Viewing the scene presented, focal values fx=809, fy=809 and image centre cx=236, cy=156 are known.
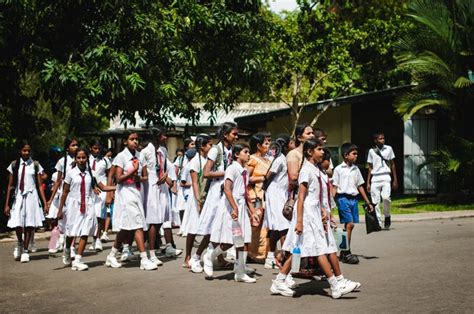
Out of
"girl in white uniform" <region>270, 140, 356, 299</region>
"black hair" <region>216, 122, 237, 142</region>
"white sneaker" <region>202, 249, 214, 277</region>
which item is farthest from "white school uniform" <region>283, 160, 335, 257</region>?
"black hair" <region>216, 122, 237, 142</region>

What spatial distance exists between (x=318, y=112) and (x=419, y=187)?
19.3ft

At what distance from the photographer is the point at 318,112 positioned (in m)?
30.6

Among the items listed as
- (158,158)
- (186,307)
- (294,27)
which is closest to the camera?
(186,307)

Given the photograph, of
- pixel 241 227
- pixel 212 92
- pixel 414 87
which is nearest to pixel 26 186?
pixel 241 227

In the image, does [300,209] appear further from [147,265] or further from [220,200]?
[147,265]

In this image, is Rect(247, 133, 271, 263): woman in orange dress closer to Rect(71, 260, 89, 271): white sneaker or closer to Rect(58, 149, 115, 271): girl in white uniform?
Rect(58, 149, 115, 271): girl in white uniform

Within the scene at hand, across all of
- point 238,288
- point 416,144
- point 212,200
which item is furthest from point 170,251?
point 416,144

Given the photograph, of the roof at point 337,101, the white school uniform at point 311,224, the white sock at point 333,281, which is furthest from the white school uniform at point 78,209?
the roof at point 337,101

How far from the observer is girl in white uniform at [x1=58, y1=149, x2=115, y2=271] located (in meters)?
12.0

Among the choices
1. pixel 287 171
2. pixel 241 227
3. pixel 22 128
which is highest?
pixel 22 128

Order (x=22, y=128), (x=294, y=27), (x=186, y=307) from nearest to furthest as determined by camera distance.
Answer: (x=186, y=307) → (x=22, y=128) → (x=294, y=27)

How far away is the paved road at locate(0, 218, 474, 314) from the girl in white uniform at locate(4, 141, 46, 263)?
0.52 m

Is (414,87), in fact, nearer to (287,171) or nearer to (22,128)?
(22,128)

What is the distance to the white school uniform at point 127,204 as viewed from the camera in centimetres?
1141
